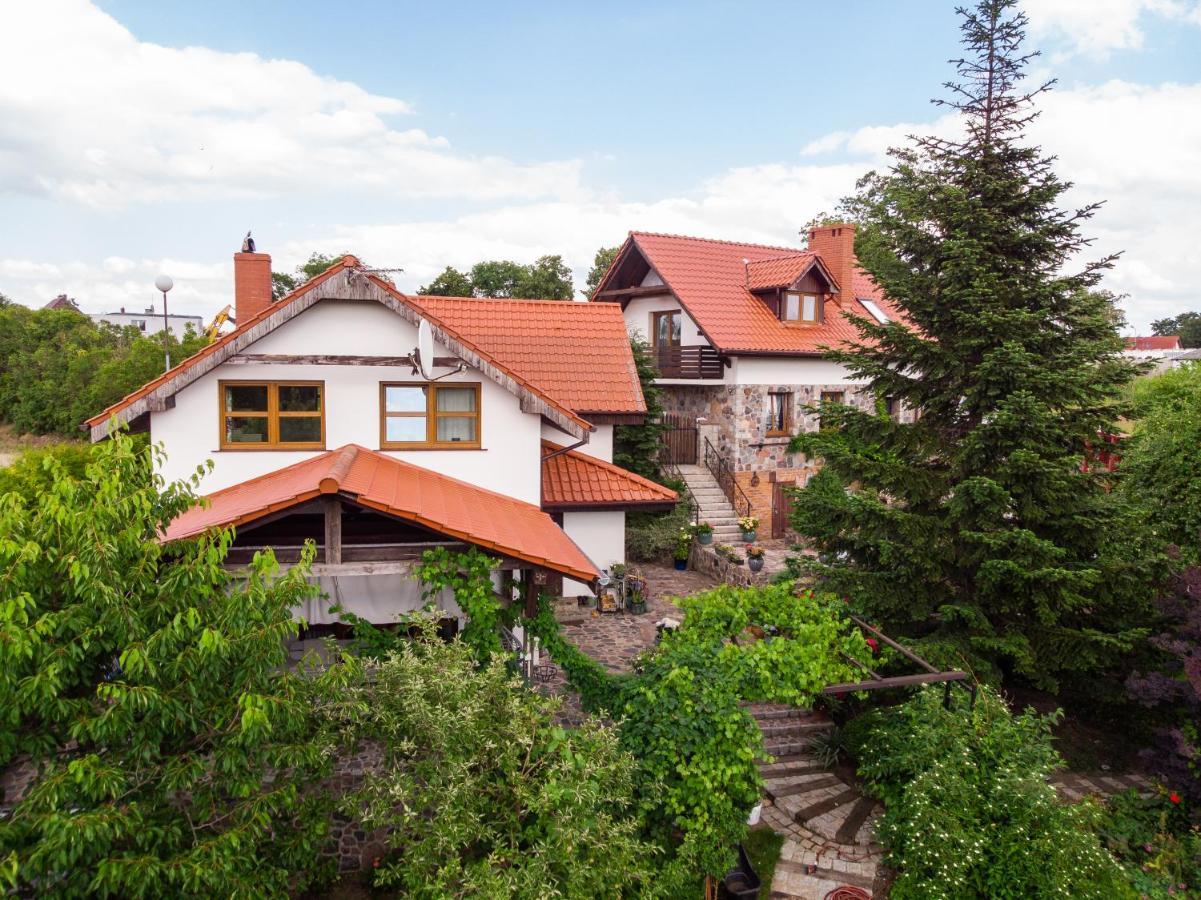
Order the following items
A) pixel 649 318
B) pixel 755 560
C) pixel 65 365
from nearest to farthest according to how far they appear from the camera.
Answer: pixel 755 560 → pixel 649 318 → pixel 65 365

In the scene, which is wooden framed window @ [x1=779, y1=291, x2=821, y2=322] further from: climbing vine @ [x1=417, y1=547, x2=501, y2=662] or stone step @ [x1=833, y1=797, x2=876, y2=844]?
climbing vine @ [x1=417, y1=547, x2=501, y2=662]

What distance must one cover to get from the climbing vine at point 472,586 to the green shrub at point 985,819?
4.99m

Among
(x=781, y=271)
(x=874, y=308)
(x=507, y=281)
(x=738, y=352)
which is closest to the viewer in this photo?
(x=738, y=352)

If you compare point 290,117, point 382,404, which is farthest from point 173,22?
point 382,404

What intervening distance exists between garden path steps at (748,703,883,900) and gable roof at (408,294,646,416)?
7.73 metres

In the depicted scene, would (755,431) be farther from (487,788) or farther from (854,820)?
(487,788)

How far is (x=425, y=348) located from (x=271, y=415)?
275 centimetres

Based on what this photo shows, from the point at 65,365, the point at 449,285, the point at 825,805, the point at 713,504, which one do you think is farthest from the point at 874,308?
the point at 65,365

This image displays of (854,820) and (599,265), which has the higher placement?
(599,265)

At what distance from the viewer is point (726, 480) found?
74.9ft

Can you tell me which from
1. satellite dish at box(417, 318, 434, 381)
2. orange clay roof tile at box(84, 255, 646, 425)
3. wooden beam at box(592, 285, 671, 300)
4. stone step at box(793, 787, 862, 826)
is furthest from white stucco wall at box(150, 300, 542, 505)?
wooden beam at box(592, 285, 671, 300)

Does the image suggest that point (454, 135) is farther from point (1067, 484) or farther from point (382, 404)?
point (1067, 484)

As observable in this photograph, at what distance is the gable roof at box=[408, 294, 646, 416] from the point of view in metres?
16.9

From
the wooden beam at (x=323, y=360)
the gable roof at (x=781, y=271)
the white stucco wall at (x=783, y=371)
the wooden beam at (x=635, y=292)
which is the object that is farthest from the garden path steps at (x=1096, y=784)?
the wooden beam at (x=635, y=292)
